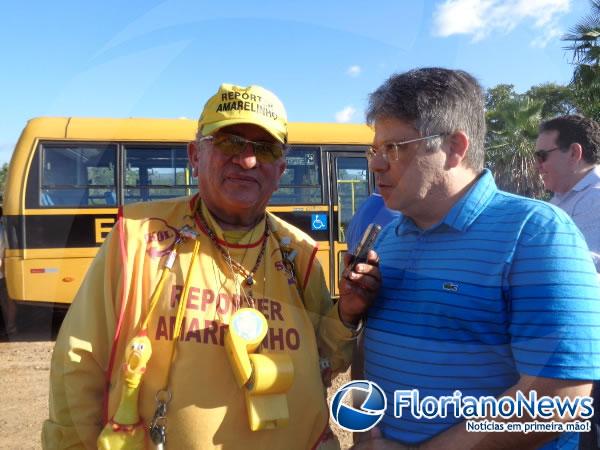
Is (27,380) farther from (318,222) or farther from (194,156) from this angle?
(194,156)

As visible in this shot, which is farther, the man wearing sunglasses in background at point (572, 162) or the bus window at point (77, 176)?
the bus window at point (77, 176)

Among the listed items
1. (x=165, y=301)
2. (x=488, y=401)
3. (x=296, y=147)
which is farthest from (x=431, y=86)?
(x=296, y=147)

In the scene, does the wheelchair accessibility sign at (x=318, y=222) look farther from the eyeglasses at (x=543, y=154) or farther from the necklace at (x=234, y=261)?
the necklace at (x=234, y=261)

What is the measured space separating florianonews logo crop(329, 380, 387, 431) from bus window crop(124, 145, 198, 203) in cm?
570

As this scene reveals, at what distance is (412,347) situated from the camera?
149 centimetres

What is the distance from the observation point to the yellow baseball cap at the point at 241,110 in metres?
1.71

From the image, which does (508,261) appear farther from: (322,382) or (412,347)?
(322,382)

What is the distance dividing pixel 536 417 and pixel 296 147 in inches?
252

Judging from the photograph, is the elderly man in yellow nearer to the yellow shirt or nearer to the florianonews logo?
the yellow shirt

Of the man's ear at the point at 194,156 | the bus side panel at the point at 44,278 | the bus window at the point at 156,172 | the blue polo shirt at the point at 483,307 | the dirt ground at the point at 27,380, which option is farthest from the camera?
the bus window at the point at 156,172

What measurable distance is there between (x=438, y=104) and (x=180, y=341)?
3.46 feet

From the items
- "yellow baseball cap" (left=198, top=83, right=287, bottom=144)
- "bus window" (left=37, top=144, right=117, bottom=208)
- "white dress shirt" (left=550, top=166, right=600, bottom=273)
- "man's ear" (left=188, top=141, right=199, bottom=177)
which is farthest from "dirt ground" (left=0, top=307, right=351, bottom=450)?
"yellow baseball cap" (left=198, top=83, right=287, bottom=144)

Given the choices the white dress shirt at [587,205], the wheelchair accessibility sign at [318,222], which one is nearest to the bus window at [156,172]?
the wheelchair accessibility sign at [318,222]

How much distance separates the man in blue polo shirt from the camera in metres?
1.22
